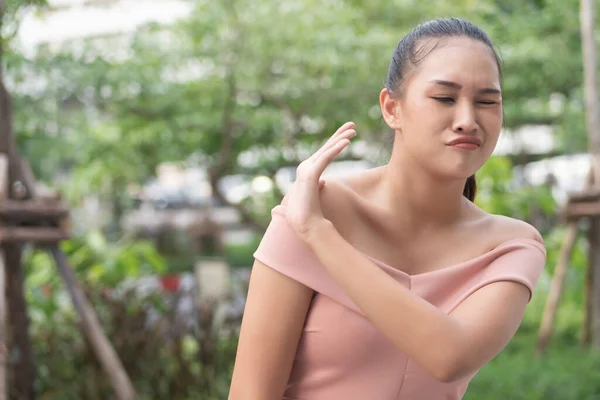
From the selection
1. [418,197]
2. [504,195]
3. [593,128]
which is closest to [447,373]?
[418,197]

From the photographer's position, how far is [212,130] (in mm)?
8250

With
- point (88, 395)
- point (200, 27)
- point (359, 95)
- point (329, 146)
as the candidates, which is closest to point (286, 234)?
point (329, 146)

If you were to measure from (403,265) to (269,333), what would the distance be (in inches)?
10.8

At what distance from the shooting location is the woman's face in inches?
55.2

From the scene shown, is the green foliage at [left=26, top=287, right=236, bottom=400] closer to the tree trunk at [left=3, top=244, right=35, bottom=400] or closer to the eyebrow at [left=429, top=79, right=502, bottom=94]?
the tree trunk at [left=3, top=244, right=35, bottom=400]

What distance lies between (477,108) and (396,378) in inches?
19.3

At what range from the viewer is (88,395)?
15.2ft

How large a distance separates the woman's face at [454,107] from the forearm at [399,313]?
233 mm

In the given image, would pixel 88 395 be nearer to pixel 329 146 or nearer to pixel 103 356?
pixel 103 356

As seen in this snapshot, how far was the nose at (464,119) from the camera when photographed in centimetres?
139

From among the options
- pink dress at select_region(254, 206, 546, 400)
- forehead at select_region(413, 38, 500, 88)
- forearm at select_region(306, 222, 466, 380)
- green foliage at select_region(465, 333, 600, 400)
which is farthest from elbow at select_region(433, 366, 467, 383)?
green foliage at select_region(465, 333, 600, 400)

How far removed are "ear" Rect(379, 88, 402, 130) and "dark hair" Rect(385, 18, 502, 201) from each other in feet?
0.05

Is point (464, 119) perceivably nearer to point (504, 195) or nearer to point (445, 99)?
point (445, 99)

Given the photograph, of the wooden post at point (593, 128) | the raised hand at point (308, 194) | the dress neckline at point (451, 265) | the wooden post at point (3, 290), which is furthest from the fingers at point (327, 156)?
the wooden post at point (593, 128)
